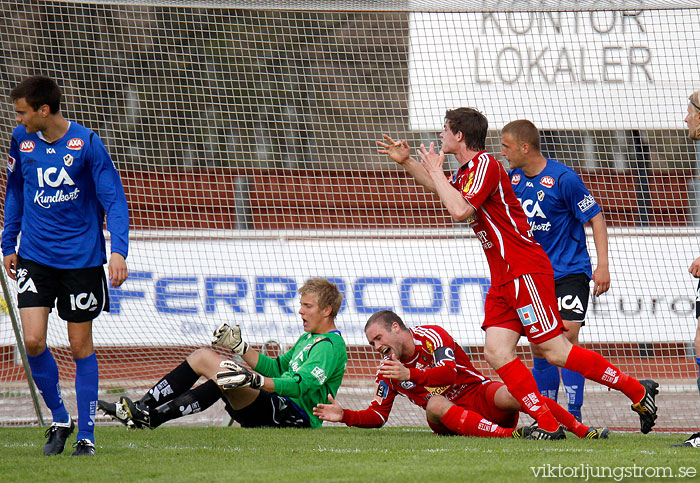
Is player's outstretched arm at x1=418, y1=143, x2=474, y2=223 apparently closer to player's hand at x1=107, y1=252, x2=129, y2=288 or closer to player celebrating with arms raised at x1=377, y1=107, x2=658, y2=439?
player celebrating with arms raised at x1=377, y1=107, x2=658, y2=439

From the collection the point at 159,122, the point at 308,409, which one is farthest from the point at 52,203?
the point at 159,122

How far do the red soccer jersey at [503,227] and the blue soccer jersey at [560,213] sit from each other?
3.37 ft

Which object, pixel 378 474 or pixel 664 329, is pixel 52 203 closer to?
pixel 378 474

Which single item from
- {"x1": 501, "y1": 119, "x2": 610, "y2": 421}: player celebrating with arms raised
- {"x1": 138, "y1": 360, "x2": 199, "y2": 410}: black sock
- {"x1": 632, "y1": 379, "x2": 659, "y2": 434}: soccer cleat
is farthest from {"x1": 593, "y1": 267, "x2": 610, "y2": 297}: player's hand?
{"x1": 138, "y1": 360, "x2": 199, "y2": 410}: black sock

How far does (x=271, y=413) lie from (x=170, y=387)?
68 centimetres

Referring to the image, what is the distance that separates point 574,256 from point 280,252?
12.1 ft

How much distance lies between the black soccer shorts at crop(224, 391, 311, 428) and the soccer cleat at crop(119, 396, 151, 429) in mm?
562

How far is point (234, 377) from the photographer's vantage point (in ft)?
15.3

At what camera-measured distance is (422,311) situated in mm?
8273

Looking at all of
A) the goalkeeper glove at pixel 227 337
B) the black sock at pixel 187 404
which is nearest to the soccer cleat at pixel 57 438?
the black sock at pixel 187 404

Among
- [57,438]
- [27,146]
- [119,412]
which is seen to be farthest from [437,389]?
[27,146]

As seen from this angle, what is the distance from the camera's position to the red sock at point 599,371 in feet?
15.4

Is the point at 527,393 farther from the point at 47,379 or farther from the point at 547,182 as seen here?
the point at 47,379

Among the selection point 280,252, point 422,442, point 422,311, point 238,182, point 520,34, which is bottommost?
point 422,442
